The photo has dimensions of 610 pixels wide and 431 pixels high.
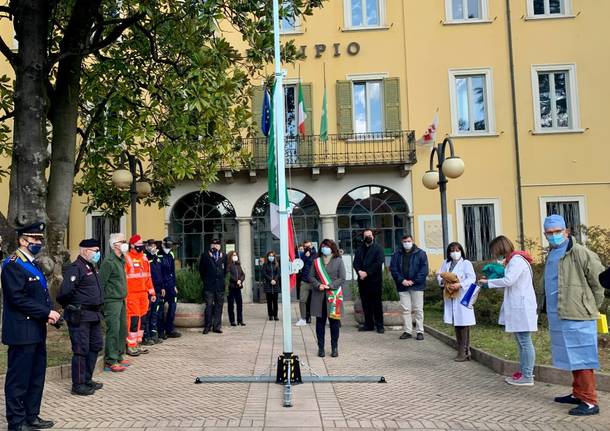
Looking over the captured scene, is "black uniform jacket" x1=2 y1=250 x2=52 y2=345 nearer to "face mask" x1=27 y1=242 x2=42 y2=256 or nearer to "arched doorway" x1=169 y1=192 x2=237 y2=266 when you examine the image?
"face mask" x1=27 y1=242 x2=42 y2=256

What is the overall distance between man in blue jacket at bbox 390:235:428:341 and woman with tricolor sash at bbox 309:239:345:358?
1.90 m

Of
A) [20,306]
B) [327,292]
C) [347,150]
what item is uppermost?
[347,150]

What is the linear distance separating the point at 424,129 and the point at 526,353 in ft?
41.7

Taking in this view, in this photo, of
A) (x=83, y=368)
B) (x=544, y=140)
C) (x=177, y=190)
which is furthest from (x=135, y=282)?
(x=544, y=140)

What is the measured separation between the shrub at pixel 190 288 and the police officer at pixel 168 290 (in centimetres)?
114

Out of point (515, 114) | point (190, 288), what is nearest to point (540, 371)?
point (190, 288)

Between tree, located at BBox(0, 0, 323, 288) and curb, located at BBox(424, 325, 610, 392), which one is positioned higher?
tree, located at BBox(0, 0, 323, 288)

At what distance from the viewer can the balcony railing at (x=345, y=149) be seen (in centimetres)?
1814

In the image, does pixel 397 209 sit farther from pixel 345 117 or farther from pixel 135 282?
pixel 135 282

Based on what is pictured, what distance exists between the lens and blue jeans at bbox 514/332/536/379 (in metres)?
6.71

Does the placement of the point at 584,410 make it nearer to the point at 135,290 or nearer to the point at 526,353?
the point at 526,353

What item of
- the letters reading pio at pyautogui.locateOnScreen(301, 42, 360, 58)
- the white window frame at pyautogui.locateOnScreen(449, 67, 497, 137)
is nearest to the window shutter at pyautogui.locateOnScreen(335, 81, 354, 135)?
the letters reading pio at pyautogui.locateOnScreen(301, 42, 360, 58)

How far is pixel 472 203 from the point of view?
18234mm

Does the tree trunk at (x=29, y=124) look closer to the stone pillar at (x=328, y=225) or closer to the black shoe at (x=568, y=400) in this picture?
the black shoe at (x=568, y=400)
